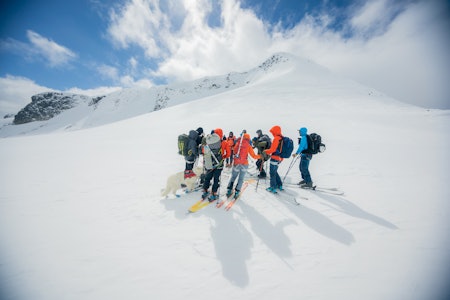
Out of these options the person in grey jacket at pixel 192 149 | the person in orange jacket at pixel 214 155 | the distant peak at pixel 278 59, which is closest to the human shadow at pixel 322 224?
the person in orange jacket at pixel 214 155

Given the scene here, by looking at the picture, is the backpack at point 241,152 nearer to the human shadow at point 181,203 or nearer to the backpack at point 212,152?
the backpack at point 212,152

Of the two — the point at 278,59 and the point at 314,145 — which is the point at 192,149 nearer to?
the point at 314,145

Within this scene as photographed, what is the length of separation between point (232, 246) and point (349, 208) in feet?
13.4

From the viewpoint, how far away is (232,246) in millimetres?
3881

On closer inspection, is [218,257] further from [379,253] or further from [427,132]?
[427,132]

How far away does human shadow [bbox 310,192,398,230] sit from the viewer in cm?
465

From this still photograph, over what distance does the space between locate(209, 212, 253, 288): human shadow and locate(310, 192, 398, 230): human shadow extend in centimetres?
324

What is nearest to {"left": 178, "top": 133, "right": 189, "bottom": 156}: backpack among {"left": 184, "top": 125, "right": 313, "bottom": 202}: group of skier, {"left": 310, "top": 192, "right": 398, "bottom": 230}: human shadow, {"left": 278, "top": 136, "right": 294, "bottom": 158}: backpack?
{"left": 184, "top": 125, "right": 313, "bottom": 202}: group of skier

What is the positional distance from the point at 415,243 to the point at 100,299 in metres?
6.41

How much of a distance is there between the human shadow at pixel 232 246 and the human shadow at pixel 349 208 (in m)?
3.24

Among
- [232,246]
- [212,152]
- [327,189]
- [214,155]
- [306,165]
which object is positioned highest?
[212,152]

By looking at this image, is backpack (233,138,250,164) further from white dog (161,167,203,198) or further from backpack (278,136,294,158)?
white dog (161,167,203,198)

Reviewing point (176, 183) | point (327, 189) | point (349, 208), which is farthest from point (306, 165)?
point (176, 183)

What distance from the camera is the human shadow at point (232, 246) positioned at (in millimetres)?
3223
